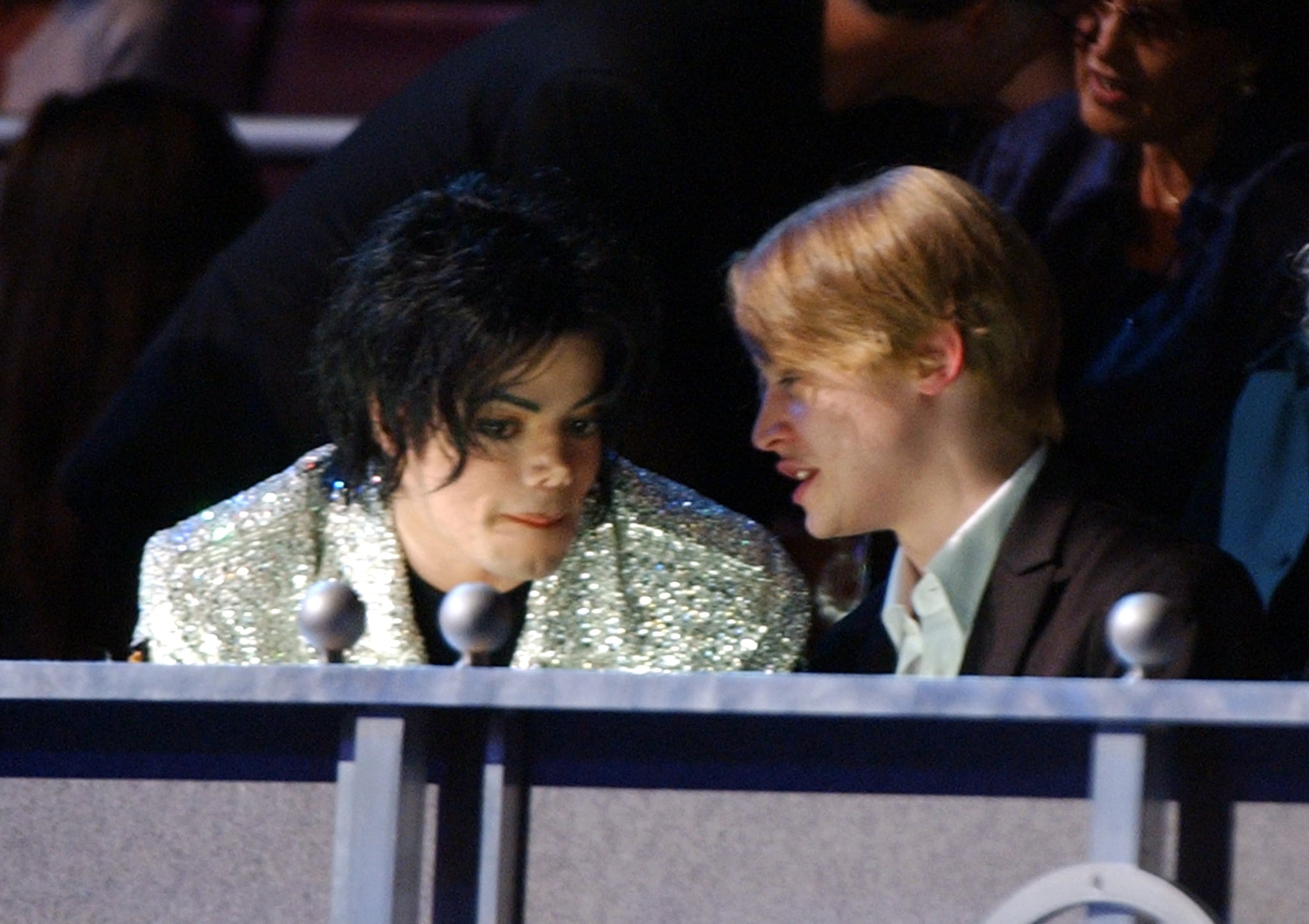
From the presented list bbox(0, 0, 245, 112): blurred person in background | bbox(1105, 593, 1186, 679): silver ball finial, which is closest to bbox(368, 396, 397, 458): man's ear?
bbox(1105, 593, 1186, 679): silver ball finial

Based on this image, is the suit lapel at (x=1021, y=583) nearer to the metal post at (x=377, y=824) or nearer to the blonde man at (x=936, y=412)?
the blonde man at (x=936, y=412)

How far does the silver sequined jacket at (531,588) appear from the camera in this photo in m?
2.12

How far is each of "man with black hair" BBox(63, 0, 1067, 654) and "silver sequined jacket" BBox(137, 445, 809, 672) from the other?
0.16 metres

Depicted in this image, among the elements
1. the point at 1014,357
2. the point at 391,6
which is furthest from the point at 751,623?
the point at 391,6

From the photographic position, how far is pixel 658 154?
2.37 meters

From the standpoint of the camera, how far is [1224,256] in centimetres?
235

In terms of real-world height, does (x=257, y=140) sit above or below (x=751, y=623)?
above

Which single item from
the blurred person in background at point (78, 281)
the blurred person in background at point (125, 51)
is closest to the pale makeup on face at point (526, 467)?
the blurred person in background at point (78, 281)

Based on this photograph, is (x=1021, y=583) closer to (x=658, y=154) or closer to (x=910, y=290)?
(x=910, y=290)

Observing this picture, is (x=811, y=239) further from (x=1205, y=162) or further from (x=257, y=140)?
(x=257, y=140)

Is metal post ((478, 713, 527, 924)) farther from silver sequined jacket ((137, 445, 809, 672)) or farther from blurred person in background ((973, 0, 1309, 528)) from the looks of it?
blurred person in background ((973, 0, 1309, 528))

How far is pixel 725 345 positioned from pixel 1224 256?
53 cm

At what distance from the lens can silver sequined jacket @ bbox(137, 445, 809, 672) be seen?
83.5 inches

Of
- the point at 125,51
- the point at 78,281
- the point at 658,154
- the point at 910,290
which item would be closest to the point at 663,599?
the point at 910,290
